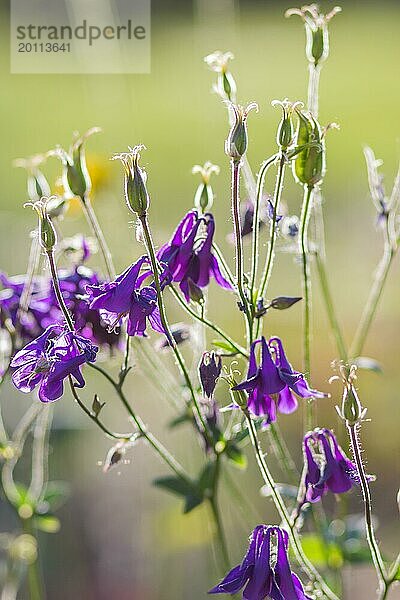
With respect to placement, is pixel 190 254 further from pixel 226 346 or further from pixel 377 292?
pixel 377 292

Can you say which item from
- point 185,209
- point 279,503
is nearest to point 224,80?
point 279,503

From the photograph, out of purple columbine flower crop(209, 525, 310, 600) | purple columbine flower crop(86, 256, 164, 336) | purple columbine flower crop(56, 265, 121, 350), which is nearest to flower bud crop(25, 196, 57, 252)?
purple columbine flower crop(86, 256, 164, 336)

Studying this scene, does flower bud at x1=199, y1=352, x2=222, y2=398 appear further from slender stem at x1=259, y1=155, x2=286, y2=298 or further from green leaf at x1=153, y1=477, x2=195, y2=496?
green leaf at x1=153, y1=477, x2=195, y2=496

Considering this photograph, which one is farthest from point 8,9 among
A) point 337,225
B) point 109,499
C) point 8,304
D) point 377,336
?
point 8,304

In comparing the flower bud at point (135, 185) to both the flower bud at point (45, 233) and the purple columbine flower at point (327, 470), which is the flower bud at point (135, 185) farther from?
the purple columbine flower at point (327, 470)

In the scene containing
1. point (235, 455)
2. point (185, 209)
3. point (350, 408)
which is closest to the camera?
point (350, 408)

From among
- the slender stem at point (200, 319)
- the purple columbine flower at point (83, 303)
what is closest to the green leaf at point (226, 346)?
the slender stem at point (200, 319)
